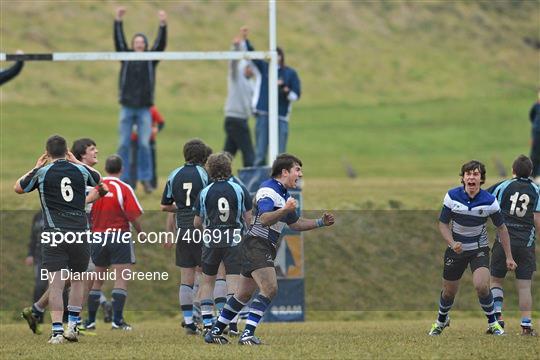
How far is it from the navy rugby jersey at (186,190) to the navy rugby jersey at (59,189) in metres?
1.91

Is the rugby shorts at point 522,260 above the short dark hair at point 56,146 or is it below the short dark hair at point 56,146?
below

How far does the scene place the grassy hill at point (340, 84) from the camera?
42.8 metres

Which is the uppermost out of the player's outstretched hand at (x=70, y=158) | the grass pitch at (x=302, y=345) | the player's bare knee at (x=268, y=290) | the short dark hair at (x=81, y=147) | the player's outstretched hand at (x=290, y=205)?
the short dark hair at (x=81, y=147)

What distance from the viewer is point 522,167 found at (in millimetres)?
15586

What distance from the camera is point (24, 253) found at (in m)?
21.1

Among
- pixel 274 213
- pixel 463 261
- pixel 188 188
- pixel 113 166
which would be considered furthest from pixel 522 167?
pixel 113 166

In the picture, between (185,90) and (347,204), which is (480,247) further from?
(185,90)

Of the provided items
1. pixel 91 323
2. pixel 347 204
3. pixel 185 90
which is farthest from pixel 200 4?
pixel 91 323

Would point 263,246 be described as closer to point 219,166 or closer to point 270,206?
point 270,206

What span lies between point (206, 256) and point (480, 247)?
118 inches

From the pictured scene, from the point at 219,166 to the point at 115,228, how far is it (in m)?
2.71

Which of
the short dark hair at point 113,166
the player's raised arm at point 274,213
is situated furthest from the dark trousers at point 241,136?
the player's raised arm at point 274,213

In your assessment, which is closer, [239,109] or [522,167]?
[522,167]

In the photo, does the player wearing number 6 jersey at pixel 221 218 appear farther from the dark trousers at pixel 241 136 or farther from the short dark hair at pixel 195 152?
the dark trousers at pixel 241 136
